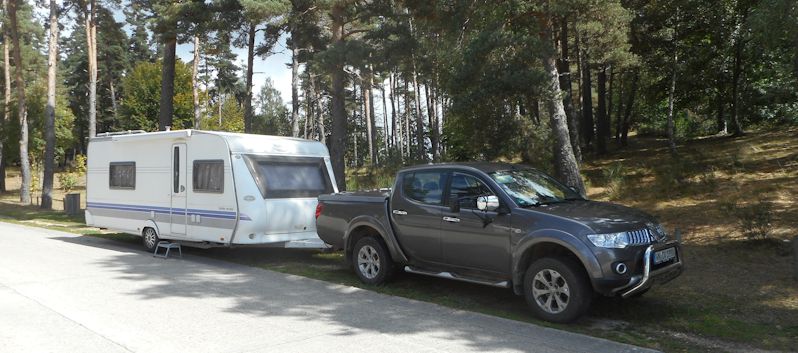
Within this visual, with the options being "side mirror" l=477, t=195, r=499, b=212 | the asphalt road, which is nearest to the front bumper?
the asphalt road

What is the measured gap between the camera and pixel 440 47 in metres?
15.5

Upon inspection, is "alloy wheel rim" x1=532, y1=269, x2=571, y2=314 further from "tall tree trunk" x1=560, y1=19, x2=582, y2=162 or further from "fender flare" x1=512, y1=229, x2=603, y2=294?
"tall tree trunk" x1=560, y1=19, x2=582, y2=162

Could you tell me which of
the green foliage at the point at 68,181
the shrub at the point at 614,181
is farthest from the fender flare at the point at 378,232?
the green foliage at the point at 68,181

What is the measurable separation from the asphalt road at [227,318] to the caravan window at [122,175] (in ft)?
10.4

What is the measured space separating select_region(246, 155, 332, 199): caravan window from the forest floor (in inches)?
51.7

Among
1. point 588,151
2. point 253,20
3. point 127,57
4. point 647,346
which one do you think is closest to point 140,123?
point 127,57

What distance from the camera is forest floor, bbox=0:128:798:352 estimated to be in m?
5.87

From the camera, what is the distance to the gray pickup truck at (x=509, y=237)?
582 centimetres

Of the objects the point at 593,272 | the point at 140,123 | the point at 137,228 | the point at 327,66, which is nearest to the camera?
the point at 593,272

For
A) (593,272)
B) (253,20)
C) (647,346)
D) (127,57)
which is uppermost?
(127,57)

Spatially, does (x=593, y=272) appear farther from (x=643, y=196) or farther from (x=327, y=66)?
(x=327, y=66)

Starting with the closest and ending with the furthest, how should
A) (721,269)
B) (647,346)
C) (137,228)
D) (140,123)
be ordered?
(647,346)
(721,269)
(137,228)
(140,123)

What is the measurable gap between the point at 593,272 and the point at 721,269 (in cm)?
378

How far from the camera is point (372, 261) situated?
27.1 feet
